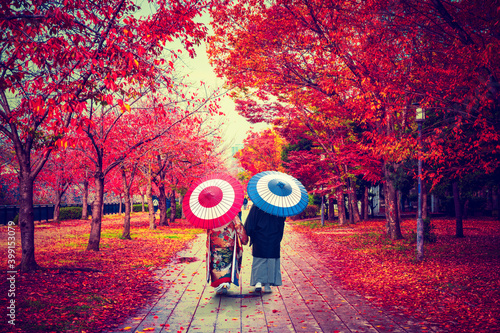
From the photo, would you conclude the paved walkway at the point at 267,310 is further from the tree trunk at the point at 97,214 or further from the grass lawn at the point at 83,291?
the tree trunk at the point at 97,214

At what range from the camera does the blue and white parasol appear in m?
6.62

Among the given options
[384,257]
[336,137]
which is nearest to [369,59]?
[384,257]

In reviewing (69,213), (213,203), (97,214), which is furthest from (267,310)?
(69,213)

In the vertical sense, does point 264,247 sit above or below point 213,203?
below

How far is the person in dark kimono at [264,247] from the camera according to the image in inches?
Result: 277

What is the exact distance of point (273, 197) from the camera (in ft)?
22.2

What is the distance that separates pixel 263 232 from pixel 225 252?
769 millimetres

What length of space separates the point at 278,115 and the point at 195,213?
16.8 metres

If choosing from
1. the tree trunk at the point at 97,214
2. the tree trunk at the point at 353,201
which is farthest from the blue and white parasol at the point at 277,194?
the tree trunk at the point at 353,201

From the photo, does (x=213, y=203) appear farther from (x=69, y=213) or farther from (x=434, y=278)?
(x=69, y=213)

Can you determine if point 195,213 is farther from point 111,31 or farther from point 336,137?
point 336,137

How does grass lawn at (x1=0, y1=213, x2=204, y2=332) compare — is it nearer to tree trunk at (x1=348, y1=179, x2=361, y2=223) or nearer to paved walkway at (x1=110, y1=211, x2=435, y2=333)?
paved walkway at (x1=110, y1=211, x2=435, y2=333)

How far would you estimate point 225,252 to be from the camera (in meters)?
6.81

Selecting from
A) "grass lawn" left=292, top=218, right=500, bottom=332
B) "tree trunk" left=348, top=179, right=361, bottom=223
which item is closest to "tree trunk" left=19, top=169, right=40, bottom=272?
"grass lawn" left=292, top=218, right=500, bottom=332
